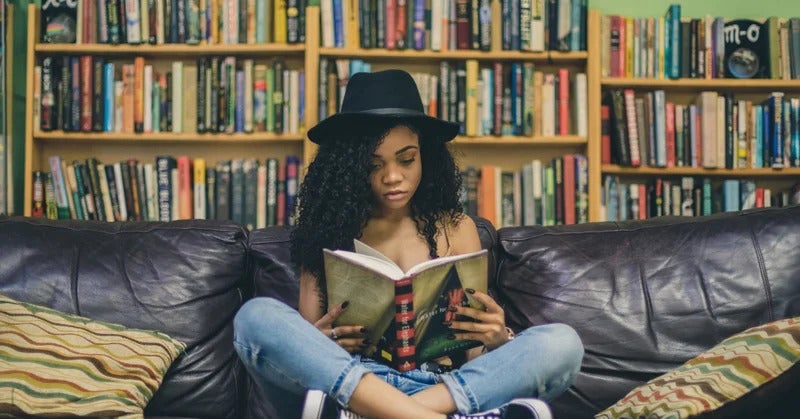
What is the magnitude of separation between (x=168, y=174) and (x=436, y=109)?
1.08m

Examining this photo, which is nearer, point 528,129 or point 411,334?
point 411,334

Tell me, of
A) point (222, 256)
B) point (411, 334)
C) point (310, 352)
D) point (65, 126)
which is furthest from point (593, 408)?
point (65, 126)

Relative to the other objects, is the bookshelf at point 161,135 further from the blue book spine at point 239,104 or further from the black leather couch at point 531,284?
the black leather couch at point 531,284

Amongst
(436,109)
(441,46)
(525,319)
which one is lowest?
(525,319)

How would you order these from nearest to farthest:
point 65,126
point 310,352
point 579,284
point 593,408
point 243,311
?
point 310,352, point 243,311, point 593,408, point 579,284, point 65,126

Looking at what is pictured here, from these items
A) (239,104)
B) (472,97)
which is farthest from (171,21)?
(472,97)

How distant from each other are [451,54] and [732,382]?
79.5 inches

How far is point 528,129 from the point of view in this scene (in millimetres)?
3178

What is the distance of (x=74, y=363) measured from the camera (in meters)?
1.54

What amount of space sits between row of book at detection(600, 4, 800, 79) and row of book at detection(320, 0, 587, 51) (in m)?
0.15

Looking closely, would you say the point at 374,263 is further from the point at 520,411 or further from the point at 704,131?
the point at 704,131

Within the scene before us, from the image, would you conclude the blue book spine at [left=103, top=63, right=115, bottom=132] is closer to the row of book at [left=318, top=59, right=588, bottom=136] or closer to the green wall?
the row of book at [left=318, top=59, right=588, bottom=136]

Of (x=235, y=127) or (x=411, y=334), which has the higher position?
(x=235, y=127)

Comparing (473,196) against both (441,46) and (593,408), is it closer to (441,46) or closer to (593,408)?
(441,46)
